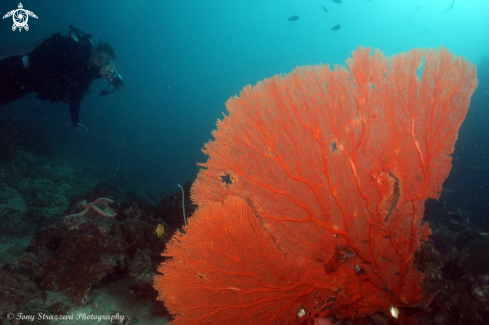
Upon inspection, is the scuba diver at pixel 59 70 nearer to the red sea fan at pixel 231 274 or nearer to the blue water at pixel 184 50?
the red sea fan at pixel 231 274

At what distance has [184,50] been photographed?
12506 cm

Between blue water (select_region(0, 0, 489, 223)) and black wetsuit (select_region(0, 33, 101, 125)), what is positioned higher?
blue water (select_region(0, 0, 489, 223))

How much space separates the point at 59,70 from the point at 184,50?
134 m

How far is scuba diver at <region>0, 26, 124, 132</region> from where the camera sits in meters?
7.09

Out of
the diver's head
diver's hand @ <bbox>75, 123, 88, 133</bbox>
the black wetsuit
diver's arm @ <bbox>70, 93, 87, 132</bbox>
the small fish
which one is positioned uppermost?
the diver's head

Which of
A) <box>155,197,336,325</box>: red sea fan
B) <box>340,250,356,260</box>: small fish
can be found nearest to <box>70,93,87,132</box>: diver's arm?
<box>155,197,336,325</box>: red sea fan

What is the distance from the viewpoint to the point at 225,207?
296 cm

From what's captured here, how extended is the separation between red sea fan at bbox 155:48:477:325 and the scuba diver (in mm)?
7883

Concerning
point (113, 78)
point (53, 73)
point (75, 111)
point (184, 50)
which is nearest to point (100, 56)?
point (113, 78)

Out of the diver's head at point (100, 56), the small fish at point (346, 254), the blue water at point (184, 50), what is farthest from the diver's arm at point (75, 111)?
the blue water at point (184, 50)

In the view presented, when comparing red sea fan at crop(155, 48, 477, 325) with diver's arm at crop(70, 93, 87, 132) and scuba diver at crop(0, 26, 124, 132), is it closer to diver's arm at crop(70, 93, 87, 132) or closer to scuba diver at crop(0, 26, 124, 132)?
diver's arm at crop(70, 93, 87, 132)

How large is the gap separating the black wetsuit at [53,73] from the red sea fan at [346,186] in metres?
8.17

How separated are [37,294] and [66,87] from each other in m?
7.15

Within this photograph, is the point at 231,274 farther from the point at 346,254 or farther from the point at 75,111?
the point at 75,111
